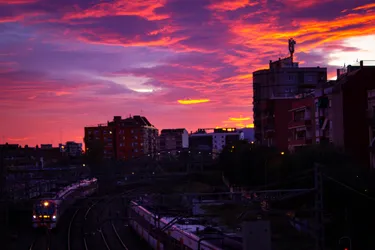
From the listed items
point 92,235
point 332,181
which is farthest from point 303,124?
point 92,235

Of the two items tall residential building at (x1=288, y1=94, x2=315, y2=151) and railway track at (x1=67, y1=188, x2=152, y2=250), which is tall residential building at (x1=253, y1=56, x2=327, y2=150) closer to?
tall residential building at (x1=288, y1=94, x2=315, y2=151)

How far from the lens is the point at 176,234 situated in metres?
14.2

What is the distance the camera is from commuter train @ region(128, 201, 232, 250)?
1205cm

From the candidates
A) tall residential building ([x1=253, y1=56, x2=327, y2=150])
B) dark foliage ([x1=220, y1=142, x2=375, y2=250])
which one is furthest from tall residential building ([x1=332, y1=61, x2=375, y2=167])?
tall residential building ([x1=253, y1=56, x2=327, y2=150])

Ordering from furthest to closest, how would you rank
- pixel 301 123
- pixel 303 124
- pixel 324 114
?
1. pixel 301 123
2. pixel 303 124
3. pixel 324 114

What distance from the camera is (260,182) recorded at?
77.6ft

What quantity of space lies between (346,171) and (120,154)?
1890 inches

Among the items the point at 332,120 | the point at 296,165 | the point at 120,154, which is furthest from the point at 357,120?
the point at 120,154

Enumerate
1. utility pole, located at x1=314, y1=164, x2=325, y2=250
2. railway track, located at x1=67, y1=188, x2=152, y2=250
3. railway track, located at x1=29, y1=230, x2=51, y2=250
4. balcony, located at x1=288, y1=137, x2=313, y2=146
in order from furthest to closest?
balcony, located at x1=288, y1=137, x2=313, y2=146, railway track, located at x1=29, y1=230, x2=51, y2=250, railway track, located at x1=67, y1=188, x2=152, y2=250, utility pole, located at x1=314, y1=164, x2=325, y2=250

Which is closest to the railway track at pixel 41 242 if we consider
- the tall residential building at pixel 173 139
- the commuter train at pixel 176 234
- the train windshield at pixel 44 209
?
the train windshield at pixel 44 209

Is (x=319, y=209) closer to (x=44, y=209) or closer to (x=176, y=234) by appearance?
(x=176, y=234)

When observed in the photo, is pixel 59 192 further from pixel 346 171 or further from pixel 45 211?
pixel 346 171

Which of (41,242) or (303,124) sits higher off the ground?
(303,124)

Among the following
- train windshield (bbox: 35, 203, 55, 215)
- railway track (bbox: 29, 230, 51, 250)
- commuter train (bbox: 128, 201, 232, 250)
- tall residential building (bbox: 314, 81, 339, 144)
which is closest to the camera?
commuter train (bbox: 128, 201, 232, 250)
